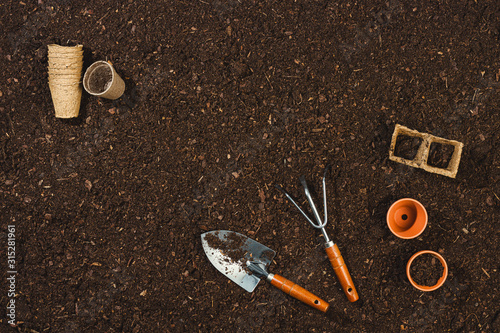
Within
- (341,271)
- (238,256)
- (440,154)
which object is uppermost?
(440,154)

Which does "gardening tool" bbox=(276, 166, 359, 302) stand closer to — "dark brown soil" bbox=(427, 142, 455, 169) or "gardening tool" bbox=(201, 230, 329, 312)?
"gardening tool" bbox=(201, 230, 329, 312)

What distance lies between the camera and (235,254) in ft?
6.55

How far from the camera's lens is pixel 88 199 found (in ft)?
6.79

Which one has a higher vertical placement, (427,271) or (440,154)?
(440,154)

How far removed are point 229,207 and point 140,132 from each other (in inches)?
30.6

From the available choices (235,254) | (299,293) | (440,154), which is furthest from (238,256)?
(440,154)

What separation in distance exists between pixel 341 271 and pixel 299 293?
0.29m

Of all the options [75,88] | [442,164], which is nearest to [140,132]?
[75,88]

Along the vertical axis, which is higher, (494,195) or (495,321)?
(494,195)

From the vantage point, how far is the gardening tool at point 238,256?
6.50 ft

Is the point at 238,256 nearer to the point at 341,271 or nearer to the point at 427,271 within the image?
the point at 341,271

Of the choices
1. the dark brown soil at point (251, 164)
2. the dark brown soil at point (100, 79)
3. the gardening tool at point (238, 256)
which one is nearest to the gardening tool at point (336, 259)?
the dark brown soil at point (251, 164)

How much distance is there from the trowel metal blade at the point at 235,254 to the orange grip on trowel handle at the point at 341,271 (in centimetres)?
36

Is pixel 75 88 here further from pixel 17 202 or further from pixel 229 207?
pixel 229 207
